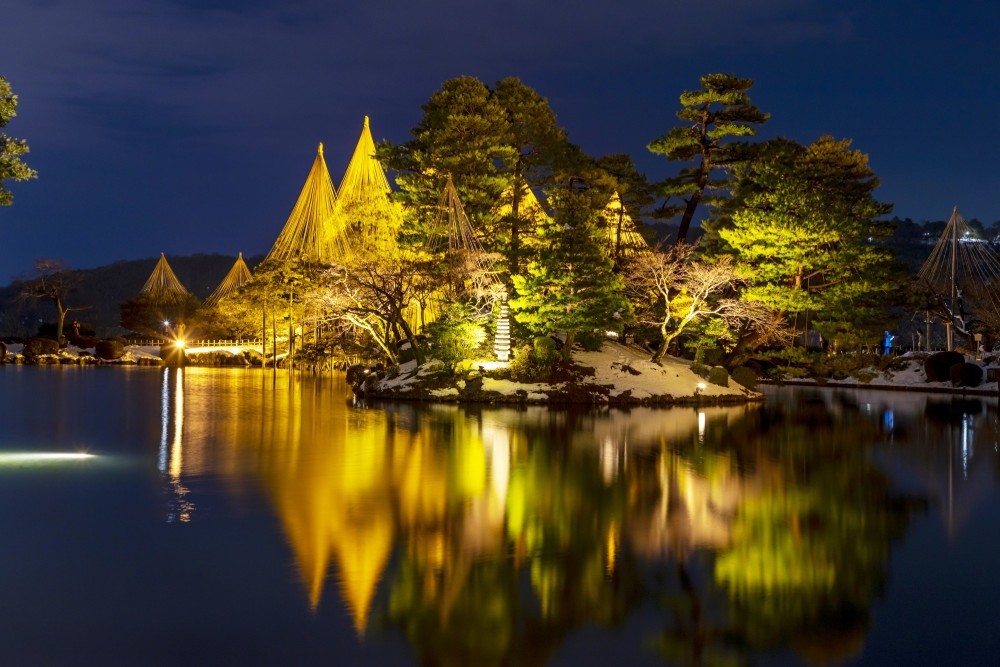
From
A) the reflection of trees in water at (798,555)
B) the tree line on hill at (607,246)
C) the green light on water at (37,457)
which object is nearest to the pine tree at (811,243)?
the tree line on hill at (607,246)

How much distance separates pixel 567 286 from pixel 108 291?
341 ft

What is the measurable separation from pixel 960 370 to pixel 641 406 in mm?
17043

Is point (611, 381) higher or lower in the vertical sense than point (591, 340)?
lower

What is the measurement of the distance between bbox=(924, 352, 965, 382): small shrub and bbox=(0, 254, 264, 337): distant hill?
88539mm

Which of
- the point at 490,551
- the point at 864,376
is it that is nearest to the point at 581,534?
the point at 490,551

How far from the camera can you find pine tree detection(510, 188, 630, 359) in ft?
88.6

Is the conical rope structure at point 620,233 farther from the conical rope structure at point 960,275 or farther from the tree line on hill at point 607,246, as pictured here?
the conical rope structure at point 960,275

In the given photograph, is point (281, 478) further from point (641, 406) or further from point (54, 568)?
point (641, 406)

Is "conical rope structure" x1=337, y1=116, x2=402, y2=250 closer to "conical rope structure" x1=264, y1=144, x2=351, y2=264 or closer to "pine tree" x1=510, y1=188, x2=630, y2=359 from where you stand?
"conical rope structure" x1=264, y1=144, x2=351, y2=264

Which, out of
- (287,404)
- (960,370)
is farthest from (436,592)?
(960,370)

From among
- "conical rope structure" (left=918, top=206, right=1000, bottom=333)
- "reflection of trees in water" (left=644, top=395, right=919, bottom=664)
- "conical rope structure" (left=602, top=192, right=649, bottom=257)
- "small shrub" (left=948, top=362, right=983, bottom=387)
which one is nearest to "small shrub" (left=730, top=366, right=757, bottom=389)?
"conical rope structure" (left=602, top=192, right=649, bottom=257)

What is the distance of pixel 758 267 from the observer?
3038 cm

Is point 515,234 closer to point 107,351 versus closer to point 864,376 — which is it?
point 864,376

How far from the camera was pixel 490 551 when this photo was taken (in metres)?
7.32
